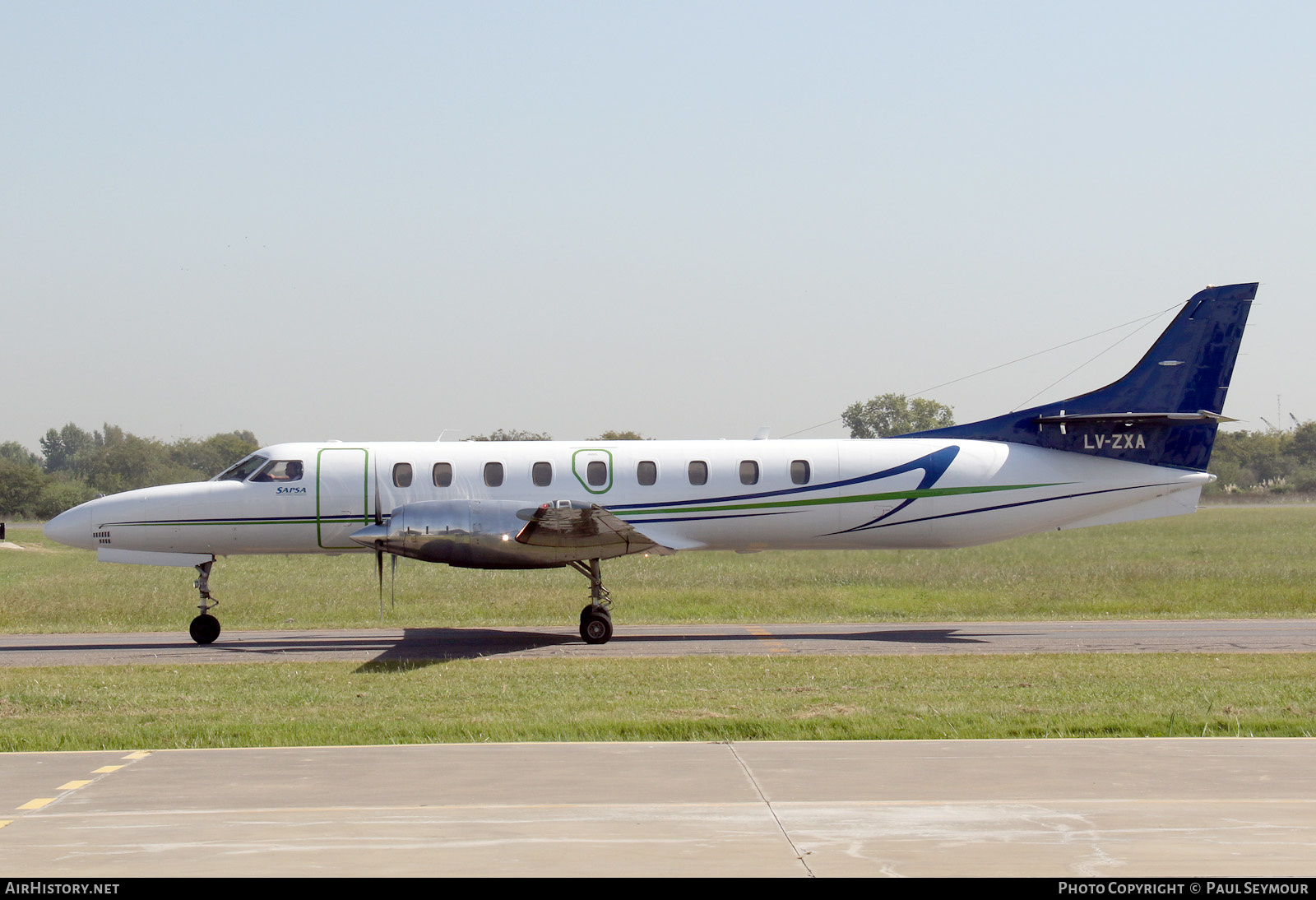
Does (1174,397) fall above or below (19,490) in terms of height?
above

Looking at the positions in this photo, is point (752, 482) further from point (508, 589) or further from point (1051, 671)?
point (508, 589)

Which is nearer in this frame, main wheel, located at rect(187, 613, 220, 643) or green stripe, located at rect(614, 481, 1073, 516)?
main wheel, located at rect(187, 613, 220, 643)

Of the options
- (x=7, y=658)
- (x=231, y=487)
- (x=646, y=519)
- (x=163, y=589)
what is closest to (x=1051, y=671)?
(x=646, y=519)

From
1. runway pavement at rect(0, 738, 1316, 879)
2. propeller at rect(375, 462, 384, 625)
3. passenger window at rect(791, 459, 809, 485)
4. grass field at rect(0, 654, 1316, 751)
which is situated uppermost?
passenger window at rect(791, 459, 809, 485)

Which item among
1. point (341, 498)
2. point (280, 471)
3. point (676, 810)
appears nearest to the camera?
point (676, 810)

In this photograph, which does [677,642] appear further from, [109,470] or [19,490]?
[19,490]

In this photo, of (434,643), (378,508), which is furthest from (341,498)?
(434,643)

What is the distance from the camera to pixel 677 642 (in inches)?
784

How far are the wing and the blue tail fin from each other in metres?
8.40

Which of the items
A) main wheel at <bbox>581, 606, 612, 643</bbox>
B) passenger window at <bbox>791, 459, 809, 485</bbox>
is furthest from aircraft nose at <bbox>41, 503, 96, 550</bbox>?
passenger window at <bbox>791, 459, 809, 485</bbox>

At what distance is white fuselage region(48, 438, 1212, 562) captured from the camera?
20844mm

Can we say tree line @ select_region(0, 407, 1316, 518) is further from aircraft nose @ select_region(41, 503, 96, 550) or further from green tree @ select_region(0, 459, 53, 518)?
aircraft nose @ select_region(41, 503, 96, 550)

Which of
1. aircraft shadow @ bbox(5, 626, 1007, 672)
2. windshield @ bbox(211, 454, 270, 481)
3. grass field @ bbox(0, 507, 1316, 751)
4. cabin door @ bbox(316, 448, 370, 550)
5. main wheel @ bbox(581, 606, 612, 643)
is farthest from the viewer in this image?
windshield @ bbox(211, 454, 270, 481)

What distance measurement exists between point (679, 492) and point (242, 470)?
7975 mm
